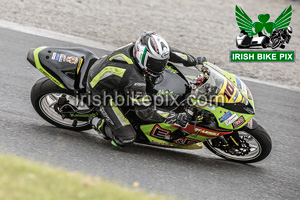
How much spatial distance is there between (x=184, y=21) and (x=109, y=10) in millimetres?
2260

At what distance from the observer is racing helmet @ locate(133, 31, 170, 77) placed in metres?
4.71

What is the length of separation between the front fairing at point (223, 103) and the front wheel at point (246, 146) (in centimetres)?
22

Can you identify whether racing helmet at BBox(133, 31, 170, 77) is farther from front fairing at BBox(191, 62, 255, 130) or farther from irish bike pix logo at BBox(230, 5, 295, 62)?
irish bike pix logo at BBox(230, 5, 295, 62)

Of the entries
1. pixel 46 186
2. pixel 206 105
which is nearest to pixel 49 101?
pixel 206 105

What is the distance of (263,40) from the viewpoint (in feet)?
37.4

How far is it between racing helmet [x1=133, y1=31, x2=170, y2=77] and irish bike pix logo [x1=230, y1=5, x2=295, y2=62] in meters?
5.82

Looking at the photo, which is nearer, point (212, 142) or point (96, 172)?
point (96, 172)

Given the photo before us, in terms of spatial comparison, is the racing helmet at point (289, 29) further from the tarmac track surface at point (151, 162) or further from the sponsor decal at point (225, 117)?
the sponsor decal at point (225, 117)

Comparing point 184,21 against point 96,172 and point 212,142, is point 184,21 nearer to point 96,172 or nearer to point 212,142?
point 212,142

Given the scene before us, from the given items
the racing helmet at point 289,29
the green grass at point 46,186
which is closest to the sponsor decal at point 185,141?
the green grass at point 46,186

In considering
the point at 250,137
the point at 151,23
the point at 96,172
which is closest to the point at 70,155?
the point at 96,172

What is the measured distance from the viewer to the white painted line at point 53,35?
9516 millimetres

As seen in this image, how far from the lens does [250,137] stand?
5.18 metres

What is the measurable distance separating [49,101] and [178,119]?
1912mm
